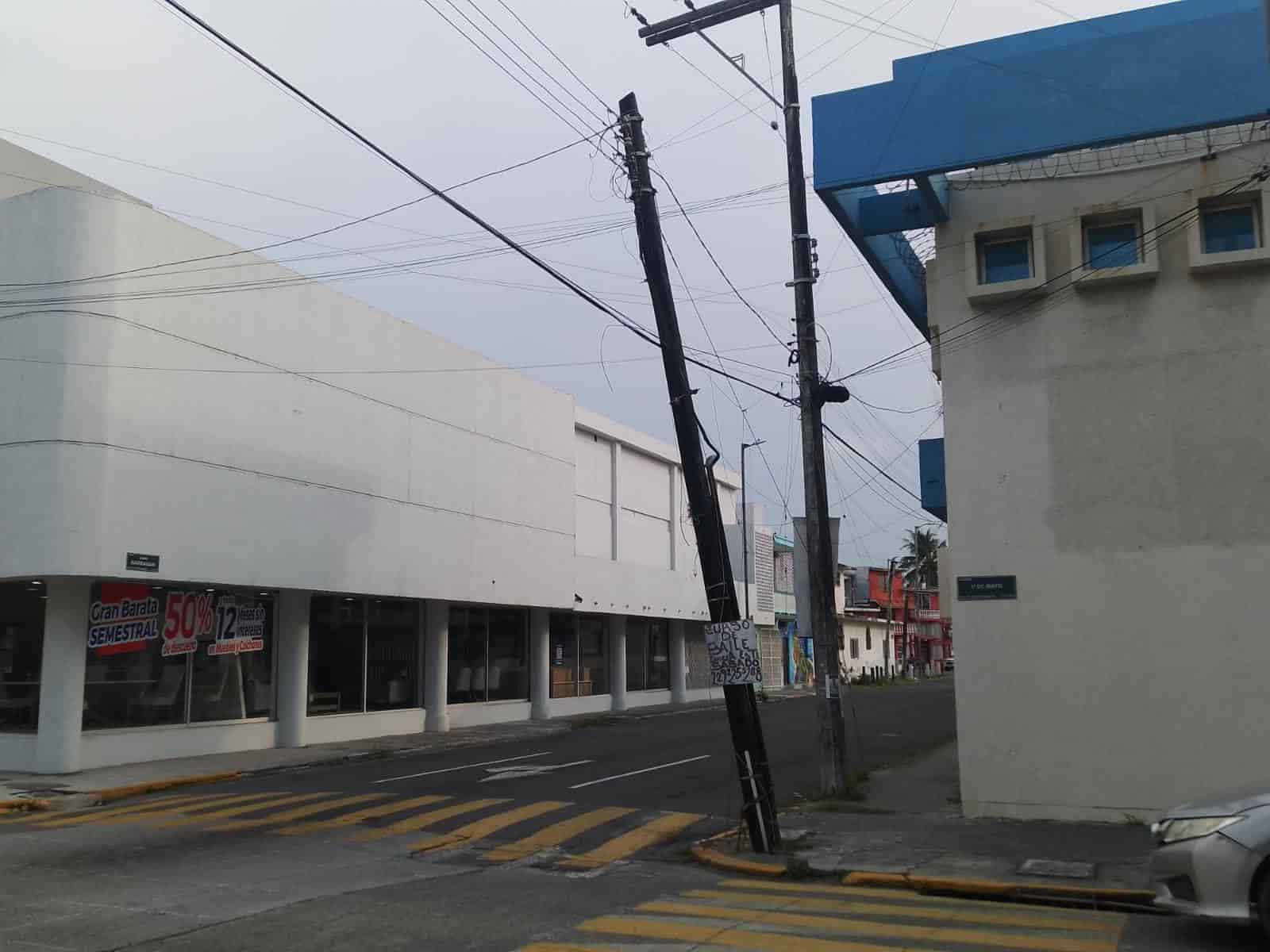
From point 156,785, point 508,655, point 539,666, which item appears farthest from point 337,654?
point 539,666

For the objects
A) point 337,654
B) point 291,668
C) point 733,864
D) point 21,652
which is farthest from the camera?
point 337,654

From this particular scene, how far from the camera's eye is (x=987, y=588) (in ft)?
45.9

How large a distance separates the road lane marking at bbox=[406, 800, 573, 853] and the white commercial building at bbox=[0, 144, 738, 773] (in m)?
9.27

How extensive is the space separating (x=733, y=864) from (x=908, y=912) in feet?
8.18

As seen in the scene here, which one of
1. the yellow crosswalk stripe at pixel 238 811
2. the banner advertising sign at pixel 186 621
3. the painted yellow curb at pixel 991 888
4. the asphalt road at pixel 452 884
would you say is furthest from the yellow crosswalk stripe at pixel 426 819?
the banner advertising sign at pixel 186 621

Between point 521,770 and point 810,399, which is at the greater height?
point 810,399

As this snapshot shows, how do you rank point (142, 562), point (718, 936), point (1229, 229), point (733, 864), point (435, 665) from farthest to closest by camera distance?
point (435, 665) < point (142, 562) < point (1229, 229) < point (733, 864) < point (718, 936)

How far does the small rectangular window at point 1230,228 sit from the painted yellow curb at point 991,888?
7463mm

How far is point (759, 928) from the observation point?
342 inches

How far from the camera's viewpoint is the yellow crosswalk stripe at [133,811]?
49.8ft

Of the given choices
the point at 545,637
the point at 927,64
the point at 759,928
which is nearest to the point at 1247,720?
the point at 759,928

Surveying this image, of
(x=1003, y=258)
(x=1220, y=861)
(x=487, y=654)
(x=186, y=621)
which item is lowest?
(x=1220, y=861)

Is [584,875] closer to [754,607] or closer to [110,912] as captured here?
[110,912]

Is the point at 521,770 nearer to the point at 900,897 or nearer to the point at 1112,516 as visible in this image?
the point at 900,897
